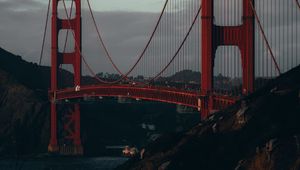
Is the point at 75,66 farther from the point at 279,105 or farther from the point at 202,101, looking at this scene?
the point at 279,105

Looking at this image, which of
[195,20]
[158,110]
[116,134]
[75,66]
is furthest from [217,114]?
[158,110]

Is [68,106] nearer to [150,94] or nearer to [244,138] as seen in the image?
[150,94]

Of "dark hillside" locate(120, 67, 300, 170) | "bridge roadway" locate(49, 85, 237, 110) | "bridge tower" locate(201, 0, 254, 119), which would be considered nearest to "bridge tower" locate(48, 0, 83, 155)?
"bridge roadway" locate(49, 85, 237, 110)

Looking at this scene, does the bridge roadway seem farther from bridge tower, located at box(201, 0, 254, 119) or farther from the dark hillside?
the dark hillside

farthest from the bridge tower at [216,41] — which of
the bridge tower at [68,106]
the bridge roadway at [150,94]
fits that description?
the bridge tower at [68,106]

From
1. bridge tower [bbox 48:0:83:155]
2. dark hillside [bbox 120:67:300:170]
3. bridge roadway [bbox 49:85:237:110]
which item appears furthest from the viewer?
bridge tower [bbox 48:0:83:155]

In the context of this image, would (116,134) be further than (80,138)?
Yes
